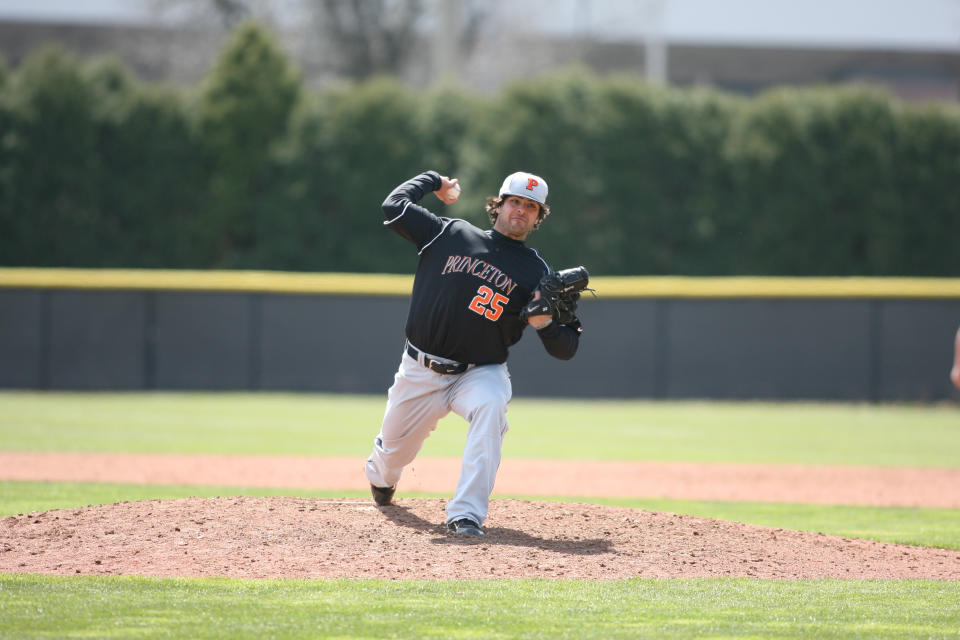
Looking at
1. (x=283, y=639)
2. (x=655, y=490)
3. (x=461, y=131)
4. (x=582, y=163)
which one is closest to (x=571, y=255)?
(x=582, y=163)

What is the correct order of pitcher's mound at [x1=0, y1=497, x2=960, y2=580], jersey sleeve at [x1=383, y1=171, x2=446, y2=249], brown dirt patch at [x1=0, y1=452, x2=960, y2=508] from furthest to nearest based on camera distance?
brown dirt patch at [x1=0, y1=452, x2=960, y2=508] < jersey sleeve at [x1=383, y1=171, x2=446, y2=249] < pitcher's mound at [x1=0, y1=497, x2=960, y2=580]

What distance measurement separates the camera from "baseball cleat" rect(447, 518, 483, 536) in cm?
567

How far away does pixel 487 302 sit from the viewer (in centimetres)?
587

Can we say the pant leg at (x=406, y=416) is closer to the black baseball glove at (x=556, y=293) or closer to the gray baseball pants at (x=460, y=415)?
the gray baseball pants at (x=460, y=415)

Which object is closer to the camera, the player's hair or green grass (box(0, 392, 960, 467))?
the player's hair

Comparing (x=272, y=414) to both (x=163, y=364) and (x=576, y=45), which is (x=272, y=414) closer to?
(x=163, y=364)

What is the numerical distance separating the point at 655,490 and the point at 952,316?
11966mm

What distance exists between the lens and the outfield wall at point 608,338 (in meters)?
19.2

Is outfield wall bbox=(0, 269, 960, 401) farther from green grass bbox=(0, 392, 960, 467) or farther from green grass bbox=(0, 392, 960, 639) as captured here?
green grass bbox=(0, 392, 960, 639)

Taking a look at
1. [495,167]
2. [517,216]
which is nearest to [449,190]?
[517,216]

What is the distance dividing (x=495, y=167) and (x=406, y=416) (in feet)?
54.6

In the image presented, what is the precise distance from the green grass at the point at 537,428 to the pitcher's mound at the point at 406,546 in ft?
17.7

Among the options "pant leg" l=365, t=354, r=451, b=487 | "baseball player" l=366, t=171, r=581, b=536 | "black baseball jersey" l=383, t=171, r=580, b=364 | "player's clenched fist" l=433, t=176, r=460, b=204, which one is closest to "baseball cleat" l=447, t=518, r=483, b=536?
"baseball player" l=366, t=171, r=581, b=536

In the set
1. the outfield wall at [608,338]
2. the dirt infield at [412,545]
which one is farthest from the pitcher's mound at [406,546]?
the outfield wall at [608,338]
